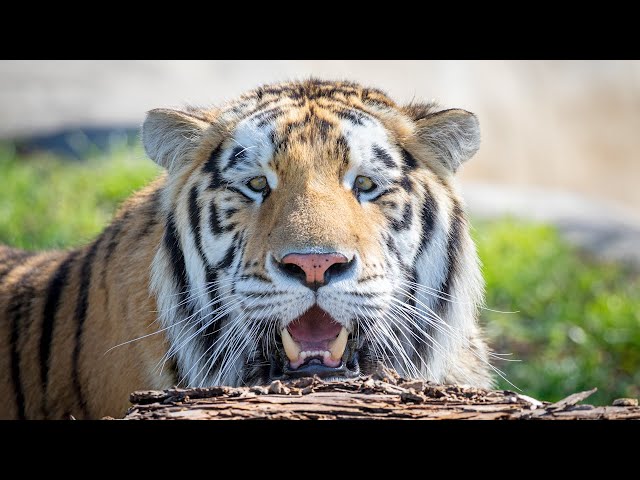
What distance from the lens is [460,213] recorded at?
2996mm

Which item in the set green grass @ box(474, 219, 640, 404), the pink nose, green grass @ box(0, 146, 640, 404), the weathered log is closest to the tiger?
the pink nose

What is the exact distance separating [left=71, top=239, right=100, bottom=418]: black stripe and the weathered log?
0.82 metres

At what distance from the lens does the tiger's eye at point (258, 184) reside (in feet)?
8.98

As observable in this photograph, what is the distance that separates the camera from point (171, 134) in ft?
9.64

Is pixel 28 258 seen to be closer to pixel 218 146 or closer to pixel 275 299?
pixel 218 146

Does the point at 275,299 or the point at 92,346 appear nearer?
the point at 275,299

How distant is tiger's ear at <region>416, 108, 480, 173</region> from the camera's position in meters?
2.93

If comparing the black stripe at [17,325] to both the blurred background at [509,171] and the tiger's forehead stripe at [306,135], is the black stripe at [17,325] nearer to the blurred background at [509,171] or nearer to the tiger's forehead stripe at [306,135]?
the blurred background at [509,171]

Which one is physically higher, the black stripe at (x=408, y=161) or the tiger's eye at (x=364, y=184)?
the black stripe at (x=408, y=161)

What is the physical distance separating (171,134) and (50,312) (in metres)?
0.80

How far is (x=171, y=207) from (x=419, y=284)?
824 mm

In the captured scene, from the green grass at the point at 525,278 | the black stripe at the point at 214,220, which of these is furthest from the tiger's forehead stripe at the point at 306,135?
the green grass at the point at 525,278
